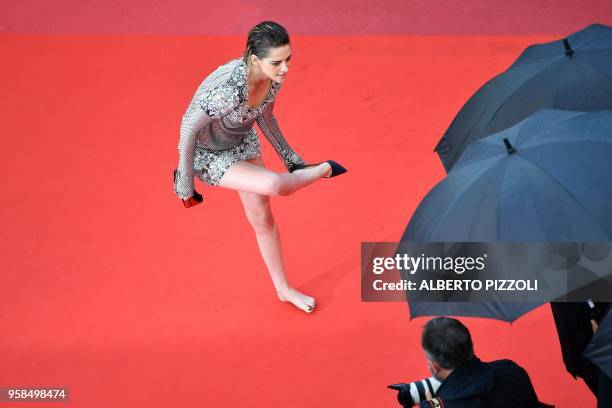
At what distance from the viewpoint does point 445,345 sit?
2.28m

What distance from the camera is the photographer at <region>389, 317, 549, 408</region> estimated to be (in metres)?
2.23

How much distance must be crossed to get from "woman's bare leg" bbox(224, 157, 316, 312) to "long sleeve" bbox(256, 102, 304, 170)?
0.10m

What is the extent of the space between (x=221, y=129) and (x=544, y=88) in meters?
1.12

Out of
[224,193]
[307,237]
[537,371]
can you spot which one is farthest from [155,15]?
[537,371]

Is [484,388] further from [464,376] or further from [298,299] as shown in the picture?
[298,299]

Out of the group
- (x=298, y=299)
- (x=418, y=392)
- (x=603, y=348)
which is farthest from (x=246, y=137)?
(x=603, y=348)

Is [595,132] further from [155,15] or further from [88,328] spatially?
[155,15]

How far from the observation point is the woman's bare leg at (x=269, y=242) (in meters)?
3.25

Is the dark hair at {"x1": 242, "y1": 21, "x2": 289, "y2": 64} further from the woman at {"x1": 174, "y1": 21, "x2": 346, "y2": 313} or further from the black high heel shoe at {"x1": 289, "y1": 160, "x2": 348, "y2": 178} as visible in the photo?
the black high heel shoe at {"x1": 289, "y1": 160, "x2": 348, "y2": 178}

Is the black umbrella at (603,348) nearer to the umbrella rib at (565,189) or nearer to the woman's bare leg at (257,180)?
the umbrella rib at (565,189)

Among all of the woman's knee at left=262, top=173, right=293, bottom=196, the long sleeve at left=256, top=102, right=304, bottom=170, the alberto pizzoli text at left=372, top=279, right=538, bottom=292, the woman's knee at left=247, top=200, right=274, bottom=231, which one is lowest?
the alberto pizzoli text at left=372, top=279, right=538, bottom=292

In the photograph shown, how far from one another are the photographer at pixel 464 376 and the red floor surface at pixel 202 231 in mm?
885

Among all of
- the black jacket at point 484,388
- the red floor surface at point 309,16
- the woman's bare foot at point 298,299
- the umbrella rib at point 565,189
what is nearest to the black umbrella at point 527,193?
the umbrella rib at point 565,189

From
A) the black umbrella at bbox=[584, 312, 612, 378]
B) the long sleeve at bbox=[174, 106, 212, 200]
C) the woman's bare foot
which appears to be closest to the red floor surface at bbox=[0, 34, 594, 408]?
the woman's bare foot
